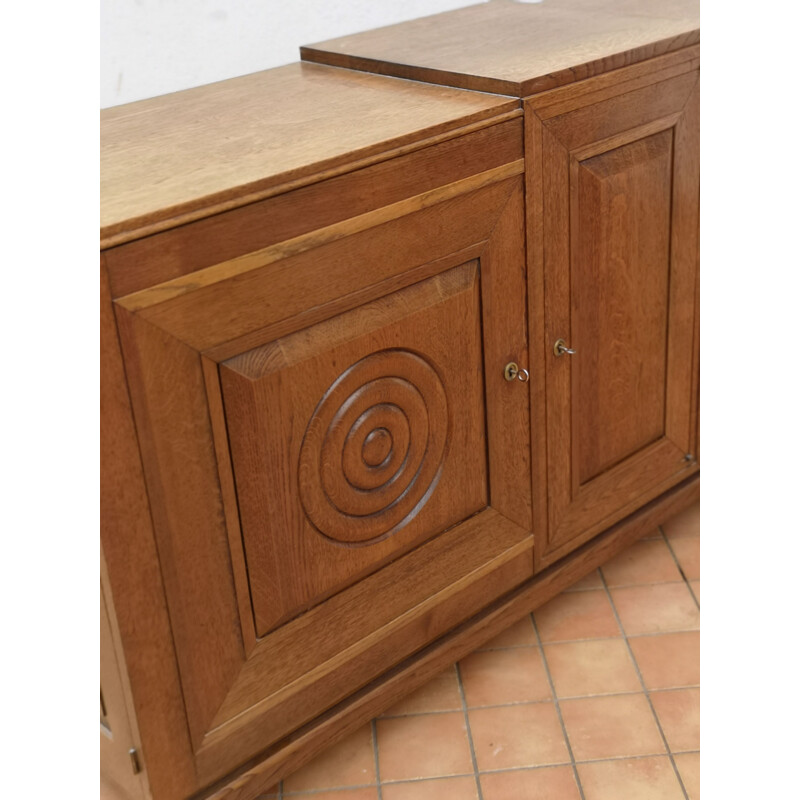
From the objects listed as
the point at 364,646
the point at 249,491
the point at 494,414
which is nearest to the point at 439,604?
the point at 364,646

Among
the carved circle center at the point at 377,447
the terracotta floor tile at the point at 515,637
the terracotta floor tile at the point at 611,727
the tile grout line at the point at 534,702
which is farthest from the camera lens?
the terracotta floor tile at the point at 515,637

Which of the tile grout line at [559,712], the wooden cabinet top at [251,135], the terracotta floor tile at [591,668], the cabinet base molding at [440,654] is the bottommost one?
the terracotta floor tile at [591,668]

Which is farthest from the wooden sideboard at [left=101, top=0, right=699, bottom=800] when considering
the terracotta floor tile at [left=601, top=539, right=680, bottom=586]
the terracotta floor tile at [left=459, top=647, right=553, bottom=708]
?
the terracotta floor tile at [left=601, top=539, right=680, bottom=586]

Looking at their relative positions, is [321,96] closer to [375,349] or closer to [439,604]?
[375,349]

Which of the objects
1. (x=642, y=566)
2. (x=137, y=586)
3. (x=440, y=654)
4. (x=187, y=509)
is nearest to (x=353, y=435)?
(x=187, y=509)

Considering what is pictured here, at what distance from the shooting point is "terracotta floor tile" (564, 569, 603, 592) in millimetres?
2355

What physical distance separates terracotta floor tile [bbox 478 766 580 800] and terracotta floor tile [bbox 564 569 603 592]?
1.72 feet

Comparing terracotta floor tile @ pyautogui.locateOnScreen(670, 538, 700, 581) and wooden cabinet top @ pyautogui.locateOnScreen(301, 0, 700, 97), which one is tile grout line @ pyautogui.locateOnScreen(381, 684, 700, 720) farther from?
wooden cabinet top @ pyautogui.locateOnScreen(301, 0, 700, 97)

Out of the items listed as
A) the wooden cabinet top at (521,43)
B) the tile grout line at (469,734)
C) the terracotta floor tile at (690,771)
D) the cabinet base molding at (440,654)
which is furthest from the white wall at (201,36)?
the terracotta floor tile at (690,771)

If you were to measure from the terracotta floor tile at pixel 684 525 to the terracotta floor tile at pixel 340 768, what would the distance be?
929 mm

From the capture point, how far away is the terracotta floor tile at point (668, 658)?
6.82 feet

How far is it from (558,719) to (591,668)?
0.53 feet

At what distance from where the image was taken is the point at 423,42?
2049 mm

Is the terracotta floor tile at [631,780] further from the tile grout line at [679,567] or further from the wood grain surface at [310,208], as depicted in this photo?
the wood grain surface at [310,208]
